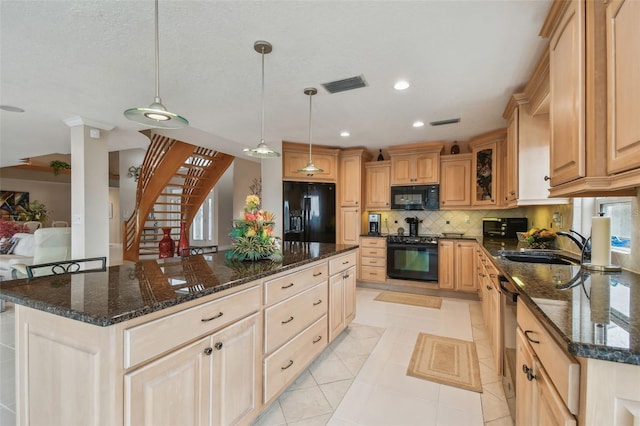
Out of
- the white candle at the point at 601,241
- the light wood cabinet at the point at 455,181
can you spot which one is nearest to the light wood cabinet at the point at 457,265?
the light wood cabinet at the point at 455,181

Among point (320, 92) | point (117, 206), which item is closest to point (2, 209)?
point (117, 206)

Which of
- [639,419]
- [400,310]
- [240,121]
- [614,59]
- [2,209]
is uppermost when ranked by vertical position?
[240,121]

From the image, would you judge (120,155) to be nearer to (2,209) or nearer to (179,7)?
(2,209)

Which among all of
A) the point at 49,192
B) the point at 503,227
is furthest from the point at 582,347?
the point at 49,192

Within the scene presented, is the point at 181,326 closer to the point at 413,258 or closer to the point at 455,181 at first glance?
the point at 413,258

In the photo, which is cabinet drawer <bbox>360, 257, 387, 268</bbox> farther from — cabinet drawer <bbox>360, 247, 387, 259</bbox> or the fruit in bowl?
the fruit in bowl

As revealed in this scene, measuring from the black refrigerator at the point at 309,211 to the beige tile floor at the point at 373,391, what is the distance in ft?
6.17

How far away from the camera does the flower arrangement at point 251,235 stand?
1.97 m

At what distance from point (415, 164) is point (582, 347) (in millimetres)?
4236

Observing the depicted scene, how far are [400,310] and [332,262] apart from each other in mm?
1721

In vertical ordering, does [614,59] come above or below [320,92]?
below

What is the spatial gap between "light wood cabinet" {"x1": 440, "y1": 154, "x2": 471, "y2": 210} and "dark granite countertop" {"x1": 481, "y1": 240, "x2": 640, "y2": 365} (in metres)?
2.86

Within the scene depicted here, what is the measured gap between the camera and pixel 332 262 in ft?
8.38

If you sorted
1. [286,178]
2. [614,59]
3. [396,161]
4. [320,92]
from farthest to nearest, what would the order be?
[396,161] < [286,178] < [320,92] < [614,59]
